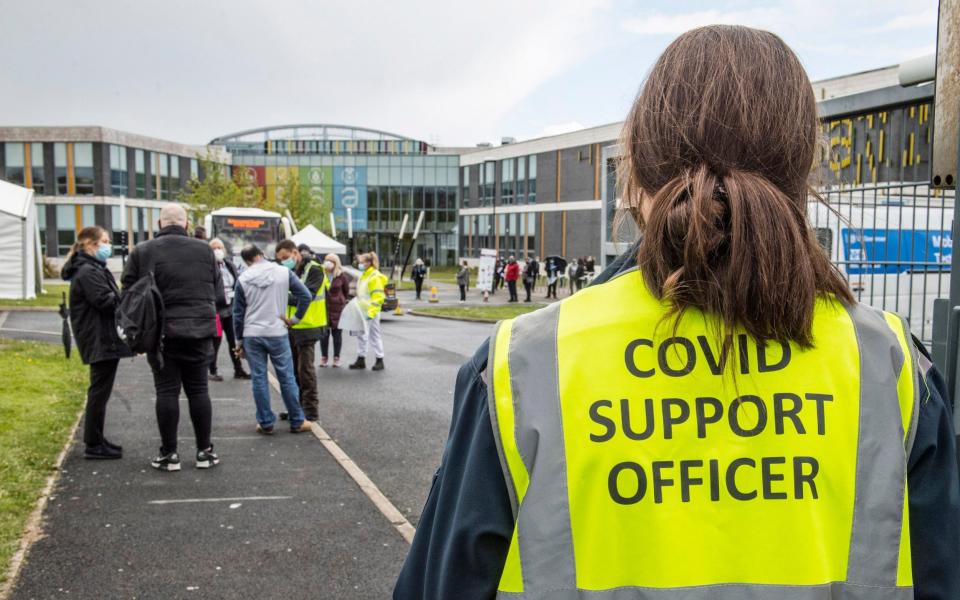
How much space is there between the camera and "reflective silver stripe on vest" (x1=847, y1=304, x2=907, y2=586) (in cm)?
130

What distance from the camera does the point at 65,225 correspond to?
64.2 m

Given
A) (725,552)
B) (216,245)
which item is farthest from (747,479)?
(216,245)

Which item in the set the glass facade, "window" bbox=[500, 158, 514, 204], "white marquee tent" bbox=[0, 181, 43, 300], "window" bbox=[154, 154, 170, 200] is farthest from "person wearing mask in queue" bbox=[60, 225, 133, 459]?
the glass facade

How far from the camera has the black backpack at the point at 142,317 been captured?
6105 millimetres

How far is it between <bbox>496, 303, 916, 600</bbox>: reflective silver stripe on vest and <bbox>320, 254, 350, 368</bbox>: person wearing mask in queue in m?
11.9

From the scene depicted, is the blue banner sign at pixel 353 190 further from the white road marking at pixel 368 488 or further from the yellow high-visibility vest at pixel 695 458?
the yellow high-visibility vest at pixel 695 458

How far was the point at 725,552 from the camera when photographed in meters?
1.28

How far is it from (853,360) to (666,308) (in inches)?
12.3

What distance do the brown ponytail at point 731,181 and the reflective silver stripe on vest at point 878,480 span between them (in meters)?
0.14

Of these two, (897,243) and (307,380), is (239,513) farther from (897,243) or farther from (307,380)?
(897,243)

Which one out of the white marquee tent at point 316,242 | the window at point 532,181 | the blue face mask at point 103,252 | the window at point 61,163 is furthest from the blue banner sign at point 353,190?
the blue face mask at point 103,252

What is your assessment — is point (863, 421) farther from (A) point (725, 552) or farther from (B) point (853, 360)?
(A) point (725, 552)

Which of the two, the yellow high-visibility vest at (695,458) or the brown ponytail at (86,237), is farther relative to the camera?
the brown ponytail at (86,237)

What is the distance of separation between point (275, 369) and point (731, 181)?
701 cm
